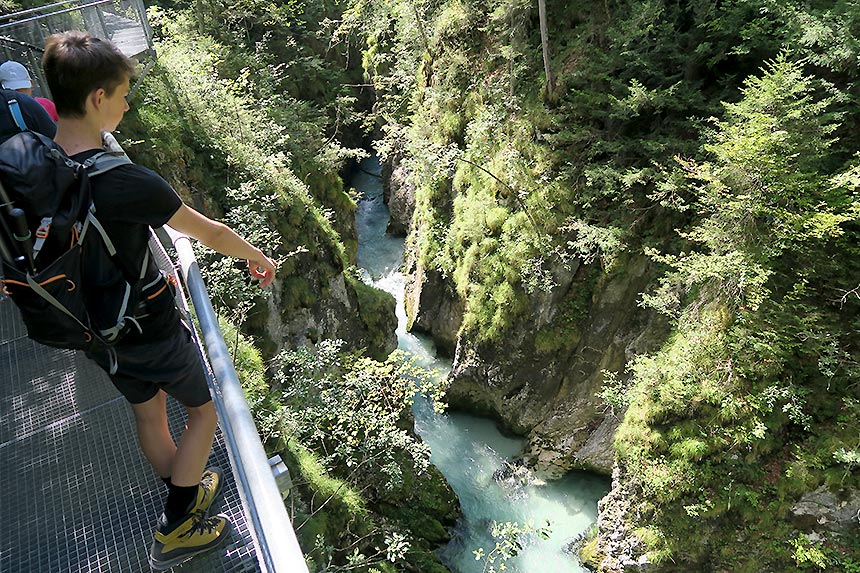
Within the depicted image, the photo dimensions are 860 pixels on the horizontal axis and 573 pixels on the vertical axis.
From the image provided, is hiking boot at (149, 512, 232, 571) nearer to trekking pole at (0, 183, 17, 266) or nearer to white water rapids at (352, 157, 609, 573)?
trekking pole at (0, 183, 17, 266)

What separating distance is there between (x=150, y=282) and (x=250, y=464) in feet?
2.95

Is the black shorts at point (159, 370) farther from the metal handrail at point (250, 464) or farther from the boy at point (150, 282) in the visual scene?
the metal handrail at point (250, 464)

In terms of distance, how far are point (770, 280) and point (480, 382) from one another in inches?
244

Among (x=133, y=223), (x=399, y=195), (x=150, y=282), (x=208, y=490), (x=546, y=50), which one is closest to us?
(x=133, y=223)

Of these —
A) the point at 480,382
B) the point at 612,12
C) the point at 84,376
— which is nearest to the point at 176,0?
the point at 612,12

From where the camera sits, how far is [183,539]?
2240mm

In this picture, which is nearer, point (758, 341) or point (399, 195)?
point (758, 341)

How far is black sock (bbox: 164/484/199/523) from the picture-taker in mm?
2260

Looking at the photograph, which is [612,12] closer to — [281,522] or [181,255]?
[181,255]

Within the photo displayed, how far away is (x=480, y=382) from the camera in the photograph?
1139 cm

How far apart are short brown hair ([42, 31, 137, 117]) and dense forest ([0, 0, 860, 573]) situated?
4.32 meters

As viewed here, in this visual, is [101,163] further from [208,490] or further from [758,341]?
[758,341]

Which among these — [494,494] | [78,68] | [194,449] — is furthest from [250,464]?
[494,494]

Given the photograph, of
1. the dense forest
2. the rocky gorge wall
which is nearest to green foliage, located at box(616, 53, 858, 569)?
the dense forest
